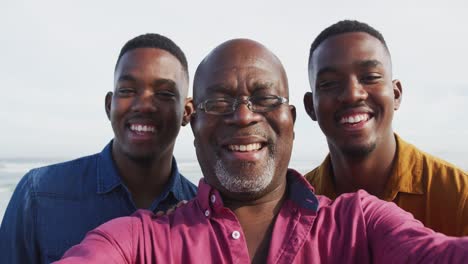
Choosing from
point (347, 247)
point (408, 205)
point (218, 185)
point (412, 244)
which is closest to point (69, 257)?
point (218, 185)

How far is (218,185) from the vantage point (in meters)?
2.96

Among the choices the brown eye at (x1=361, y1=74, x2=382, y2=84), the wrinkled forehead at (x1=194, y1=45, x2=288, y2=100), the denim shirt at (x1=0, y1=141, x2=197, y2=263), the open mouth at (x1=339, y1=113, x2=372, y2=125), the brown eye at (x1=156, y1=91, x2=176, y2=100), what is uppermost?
the wrinkled forehead at (x1=194, y1=45, x2=288, y2=100)

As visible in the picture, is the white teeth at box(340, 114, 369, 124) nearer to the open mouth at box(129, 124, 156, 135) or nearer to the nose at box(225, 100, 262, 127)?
the nose at box(225, 100, 262, 127)

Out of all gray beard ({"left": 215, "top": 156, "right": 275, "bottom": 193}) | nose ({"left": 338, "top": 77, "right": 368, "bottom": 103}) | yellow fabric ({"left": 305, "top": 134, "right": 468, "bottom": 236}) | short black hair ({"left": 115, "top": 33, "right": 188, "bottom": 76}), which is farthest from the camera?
short black hair ({"left": 115, "top": 33, "right": 188, "bottom": 76})

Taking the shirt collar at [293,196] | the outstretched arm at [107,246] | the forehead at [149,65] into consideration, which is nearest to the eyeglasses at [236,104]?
the shirt collar at [293,196]

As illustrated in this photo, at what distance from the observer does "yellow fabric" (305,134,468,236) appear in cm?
325

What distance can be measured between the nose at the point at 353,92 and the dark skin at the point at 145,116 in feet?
4.46

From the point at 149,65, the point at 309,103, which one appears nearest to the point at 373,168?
the point at 309,103

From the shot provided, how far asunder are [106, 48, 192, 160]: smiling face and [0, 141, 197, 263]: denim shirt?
0.30 m

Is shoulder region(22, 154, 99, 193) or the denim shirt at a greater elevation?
shoulder region(22, 154, 99, 193)

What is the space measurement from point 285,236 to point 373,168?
4.31 ft

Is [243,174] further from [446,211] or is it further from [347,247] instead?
[446,211]

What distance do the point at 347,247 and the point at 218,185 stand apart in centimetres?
86

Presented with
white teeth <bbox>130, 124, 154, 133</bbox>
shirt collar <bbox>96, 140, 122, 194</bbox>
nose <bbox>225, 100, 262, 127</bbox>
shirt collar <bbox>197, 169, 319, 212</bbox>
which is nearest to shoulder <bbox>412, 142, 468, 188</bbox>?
shirt collar <bbox>197, 169, 319, 212</bbox>
